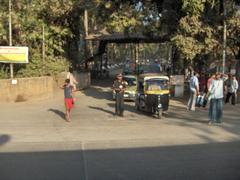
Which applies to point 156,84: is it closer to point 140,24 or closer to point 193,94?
point 193,94

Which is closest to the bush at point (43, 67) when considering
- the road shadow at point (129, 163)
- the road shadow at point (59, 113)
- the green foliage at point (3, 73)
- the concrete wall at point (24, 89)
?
the green foliage at point (3, 73)

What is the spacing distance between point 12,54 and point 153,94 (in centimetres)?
1087

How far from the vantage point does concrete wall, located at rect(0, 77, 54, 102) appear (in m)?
26.4

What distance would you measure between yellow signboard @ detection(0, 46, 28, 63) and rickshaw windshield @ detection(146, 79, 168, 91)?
9965 mm

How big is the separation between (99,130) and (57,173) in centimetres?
703

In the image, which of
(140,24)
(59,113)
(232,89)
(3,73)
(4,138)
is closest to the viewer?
(4,138)

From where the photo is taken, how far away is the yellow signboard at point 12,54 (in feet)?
93.1

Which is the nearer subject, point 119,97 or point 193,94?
point 119,97

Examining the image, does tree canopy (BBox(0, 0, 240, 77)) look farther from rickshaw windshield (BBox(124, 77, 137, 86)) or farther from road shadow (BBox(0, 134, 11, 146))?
road shadow (BBox(0, 134, 11, 146))

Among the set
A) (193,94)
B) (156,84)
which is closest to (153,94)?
(156,84)

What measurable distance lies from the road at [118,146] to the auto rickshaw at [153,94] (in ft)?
1.31

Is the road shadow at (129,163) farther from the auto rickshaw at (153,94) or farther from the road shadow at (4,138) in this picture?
the auto rickshaw at (153,94)

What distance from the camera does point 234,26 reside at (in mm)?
27234

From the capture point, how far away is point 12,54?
1125 inches
